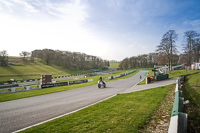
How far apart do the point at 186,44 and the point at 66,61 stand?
263 ft

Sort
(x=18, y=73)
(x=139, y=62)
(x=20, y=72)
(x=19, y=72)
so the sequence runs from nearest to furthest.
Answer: (x=18, y=73) → (x=19, y=72) → (x=20, y=72) → (x=139, y=62)

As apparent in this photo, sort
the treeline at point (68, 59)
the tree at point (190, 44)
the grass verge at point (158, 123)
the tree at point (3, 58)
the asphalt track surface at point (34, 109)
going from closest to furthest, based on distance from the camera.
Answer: the grass verge at point (158, 123)
the asphalt track surface at point (34, 109)
the tree at point (190, 44)
the tree at point (3, 58)
the treeline at point (68, 59)

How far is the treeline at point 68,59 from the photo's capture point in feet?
300

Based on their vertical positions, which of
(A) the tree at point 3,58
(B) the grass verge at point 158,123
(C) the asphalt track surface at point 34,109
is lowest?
(C) the asphalt track surface at point 34,109

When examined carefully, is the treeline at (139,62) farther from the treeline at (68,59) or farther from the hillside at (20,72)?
the hillside at (20,72)

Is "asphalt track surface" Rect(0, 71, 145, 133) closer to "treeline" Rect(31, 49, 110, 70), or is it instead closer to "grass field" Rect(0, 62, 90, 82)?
"grass field" Rect(0, 62, 90, 82)

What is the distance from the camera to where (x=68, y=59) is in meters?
93.8

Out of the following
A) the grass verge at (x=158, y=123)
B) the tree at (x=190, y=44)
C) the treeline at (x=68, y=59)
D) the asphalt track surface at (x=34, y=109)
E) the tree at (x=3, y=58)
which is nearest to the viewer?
the grass verge at (x=158, y=123)

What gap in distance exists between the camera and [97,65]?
111 m

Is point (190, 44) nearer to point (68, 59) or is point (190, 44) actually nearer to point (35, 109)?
point (35, 109)

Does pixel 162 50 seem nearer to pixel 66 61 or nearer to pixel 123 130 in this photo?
pixel 123 130

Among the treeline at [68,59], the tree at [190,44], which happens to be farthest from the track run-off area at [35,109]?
the treeline at [68,59]

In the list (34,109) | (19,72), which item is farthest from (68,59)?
(34,109)

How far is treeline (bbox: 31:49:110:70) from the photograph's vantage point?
91.4m
